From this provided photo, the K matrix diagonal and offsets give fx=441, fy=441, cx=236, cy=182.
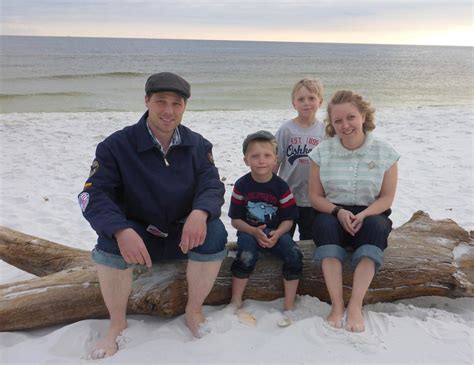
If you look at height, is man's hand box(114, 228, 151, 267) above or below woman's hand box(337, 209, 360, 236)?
below

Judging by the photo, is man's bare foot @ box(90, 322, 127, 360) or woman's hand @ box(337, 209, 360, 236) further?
woman's hand @ box(337, 209, 360, 236)

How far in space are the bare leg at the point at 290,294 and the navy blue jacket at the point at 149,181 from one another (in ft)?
2.38

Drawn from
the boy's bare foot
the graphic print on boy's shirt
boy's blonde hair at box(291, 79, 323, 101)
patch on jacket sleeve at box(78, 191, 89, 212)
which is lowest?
the boy's bare foot

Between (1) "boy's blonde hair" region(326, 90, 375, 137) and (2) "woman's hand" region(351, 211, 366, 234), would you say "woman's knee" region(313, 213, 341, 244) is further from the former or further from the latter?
(1) "boy's blonde hair" region(326, 90, 375, 137)

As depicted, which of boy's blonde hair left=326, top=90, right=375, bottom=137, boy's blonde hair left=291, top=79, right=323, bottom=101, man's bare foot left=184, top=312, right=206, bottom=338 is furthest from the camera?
boy's blonde hair left=291, top=79, right=323, bottom=101

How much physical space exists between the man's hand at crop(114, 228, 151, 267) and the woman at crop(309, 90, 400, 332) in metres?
1.16

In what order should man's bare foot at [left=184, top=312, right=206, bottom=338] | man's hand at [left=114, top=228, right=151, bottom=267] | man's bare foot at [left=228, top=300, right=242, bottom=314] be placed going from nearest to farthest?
man's hand at [left=114, top=228, right=151, bottom=267] < man's bare foot at [left=184, top=312, right=206, bottom=338] < man's bare foot at [left=228, top=300, right=242, bottom=314]

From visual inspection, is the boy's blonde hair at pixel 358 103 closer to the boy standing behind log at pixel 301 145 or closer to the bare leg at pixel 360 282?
the boy standing behind log at pixel 301 145

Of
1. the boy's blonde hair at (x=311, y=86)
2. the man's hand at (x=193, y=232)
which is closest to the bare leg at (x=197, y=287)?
the man's hand at (x=193, y=232)

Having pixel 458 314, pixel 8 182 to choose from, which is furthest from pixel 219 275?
pixel 8 182

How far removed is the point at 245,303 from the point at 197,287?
0.49 metres

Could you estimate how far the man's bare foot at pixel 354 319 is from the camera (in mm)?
2697

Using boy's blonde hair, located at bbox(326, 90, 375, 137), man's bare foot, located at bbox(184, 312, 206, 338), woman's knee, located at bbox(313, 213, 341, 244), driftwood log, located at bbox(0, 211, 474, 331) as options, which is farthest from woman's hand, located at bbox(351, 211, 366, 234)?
man's bare foot, located at bbox(184, 312, 206, 338)

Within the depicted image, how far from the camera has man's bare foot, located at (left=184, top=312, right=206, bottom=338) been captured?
8.96ft
